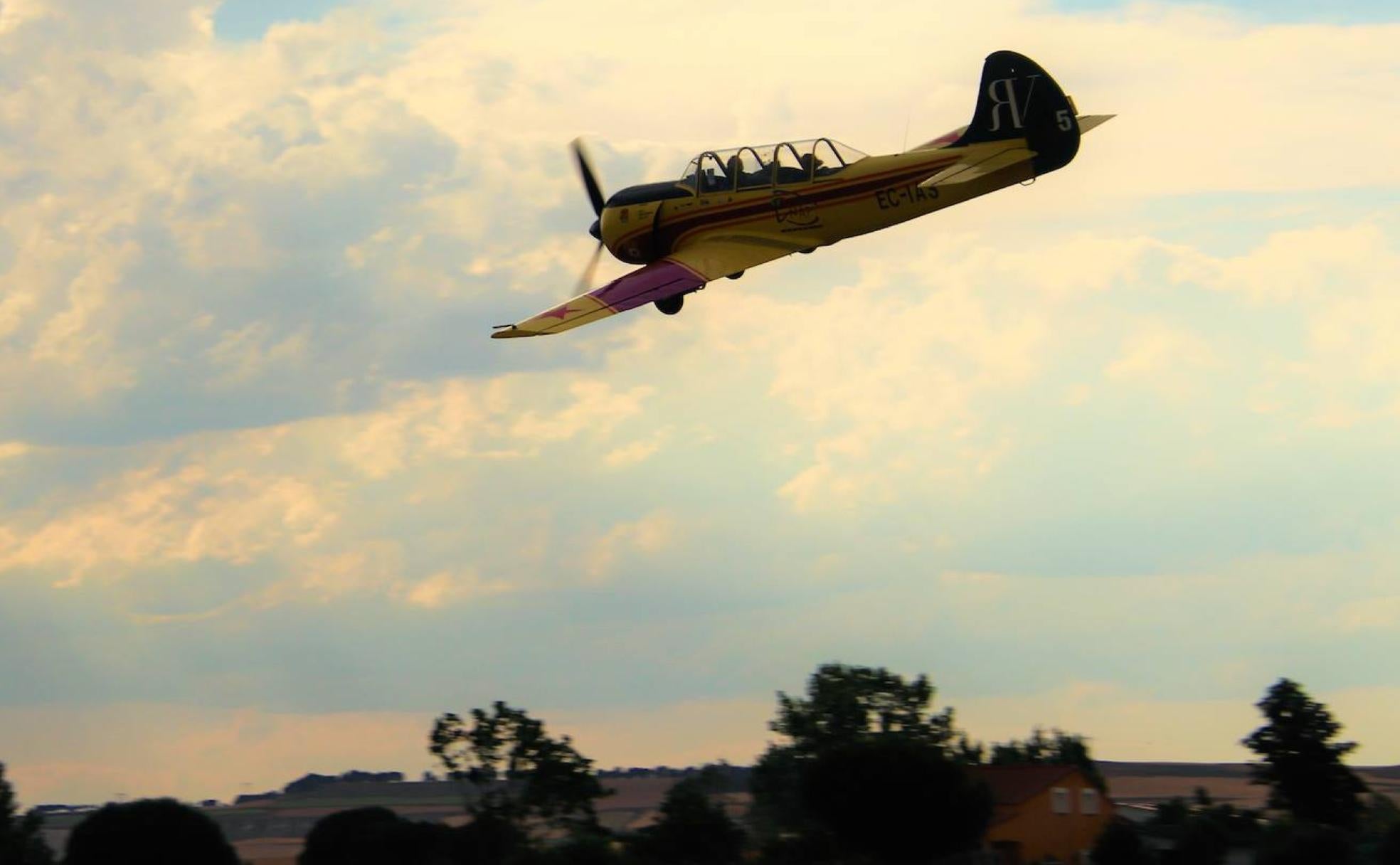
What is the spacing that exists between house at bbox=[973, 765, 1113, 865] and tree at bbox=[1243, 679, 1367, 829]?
19.3ft

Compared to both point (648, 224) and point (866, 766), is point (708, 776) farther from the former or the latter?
point (648, 224)

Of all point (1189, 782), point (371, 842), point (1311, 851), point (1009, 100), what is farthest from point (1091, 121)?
point (1189, 782)

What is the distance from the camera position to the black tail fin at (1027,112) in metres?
25.1

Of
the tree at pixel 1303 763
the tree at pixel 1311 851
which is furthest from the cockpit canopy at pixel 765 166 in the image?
the tree at pixel 1303 763

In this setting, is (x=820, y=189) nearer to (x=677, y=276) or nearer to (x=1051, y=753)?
(x=677, y=276)

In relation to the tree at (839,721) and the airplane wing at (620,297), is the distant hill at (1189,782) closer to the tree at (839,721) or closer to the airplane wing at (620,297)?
the tree at (839,721)

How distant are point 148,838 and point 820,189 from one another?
19417 mm

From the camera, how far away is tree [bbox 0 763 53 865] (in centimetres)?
3912

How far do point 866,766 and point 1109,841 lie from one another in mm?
5277

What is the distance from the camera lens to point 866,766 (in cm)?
3656

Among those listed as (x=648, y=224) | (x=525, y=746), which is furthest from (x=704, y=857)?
(x=648, y=224)

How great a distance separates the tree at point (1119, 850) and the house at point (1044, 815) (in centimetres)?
400

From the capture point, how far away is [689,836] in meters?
37.9

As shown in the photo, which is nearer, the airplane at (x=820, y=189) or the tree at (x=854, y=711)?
the airplane at (x=820, y=189)
